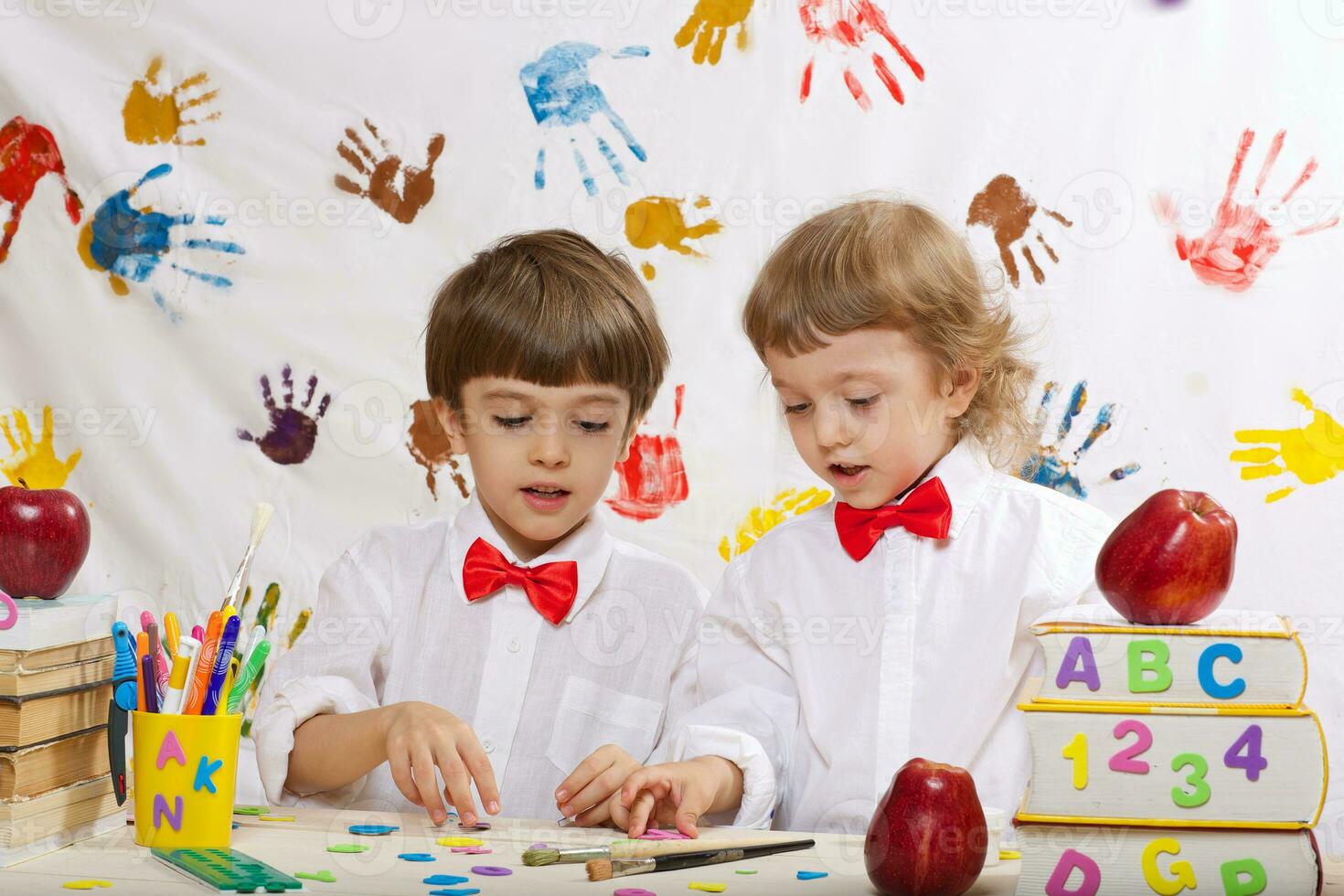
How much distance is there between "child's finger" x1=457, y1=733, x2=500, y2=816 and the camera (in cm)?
96

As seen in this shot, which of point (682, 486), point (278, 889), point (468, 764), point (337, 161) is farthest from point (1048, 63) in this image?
point (278, 889)

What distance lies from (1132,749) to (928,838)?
12cm

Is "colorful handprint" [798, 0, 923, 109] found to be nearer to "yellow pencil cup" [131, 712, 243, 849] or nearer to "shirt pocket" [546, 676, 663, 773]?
"shirt pocket" [546, 676, 663, 773]

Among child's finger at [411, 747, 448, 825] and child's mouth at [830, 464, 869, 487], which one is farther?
child's mouth at [830, 464, 869, 487]

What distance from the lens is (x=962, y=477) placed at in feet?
3.94

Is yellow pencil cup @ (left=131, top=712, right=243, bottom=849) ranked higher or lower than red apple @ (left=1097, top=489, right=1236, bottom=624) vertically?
lower

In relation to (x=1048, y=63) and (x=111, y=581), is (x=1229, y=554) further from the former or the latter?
(x=111, y=581)

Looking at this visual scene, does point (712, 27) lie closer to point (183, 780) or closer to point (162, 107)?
point (162, 107)

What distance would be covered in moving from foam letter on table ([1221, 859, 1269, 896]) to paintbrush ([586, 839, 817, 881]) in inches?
10.7

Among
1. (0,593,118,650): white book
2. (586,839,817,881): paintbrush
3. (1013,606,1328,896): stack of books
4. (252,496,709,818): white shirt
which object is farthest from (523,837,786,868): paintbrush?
(252,496,709,818): white shirt

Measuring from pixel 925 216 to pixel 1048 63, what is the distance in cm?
62

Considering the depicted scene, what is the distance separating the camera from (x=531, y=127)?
184cm

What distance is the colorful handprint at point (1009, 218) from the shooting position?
176 cm

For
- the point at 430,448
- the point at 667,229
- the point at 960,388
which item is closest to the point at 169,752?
the point at 960,388
